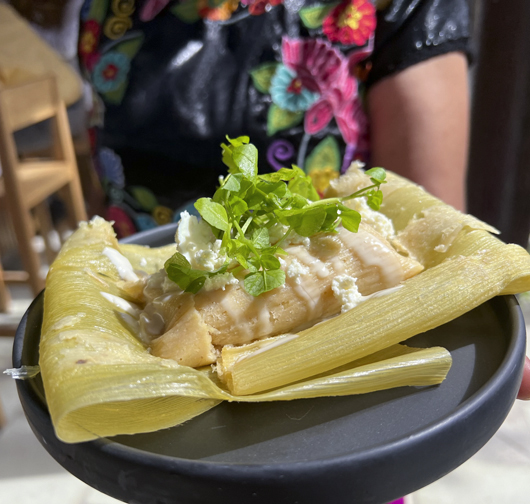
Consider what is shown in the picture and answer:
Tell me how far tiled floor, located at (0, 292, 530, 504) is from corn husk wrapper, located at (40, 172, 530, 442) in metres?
1.15

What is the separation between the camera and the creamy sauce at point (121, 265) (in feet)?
2.63

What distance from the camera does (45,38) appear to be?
12.0ft

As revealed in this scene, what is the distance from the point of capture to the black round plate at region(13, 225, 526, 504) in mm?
462

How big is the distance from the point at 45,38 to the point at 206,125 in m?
3.03

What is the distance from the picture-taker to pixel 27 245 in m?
2.56

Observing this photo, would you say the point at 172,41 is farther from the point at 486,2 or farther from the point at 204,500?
the point at 486,2

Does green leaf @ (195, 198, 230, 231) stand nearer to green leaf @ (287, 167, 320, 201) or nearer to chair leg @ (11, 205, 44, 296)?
green leaf @ (287, 167, 320, 201)

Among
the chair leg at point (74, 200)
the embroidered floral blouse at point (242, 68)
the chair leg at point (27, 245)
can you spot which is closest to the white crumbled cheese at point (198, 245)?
the embroidered floral blouse at point (242, 68)

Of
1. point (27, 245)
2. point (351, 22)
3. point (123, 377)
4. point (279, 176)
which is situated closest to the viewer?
point (123, 377)

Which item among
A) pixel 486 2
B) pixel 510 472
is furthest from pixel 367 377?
pixel 486 2

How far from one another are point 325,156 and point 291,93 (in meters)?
0.19

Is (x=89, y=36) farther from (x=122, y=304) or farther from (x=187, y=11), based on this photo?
(x=122, y=304)

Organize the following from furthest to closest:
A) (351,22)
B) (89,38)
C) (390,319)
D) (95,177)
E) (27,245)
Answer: (27,245)
(95,177)
(89,38)
(351,22)
(390,319)

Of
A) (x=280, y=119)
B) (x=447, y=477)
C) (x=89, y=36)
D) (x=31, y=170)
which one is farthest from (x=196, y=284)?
(x=31, y=170)
